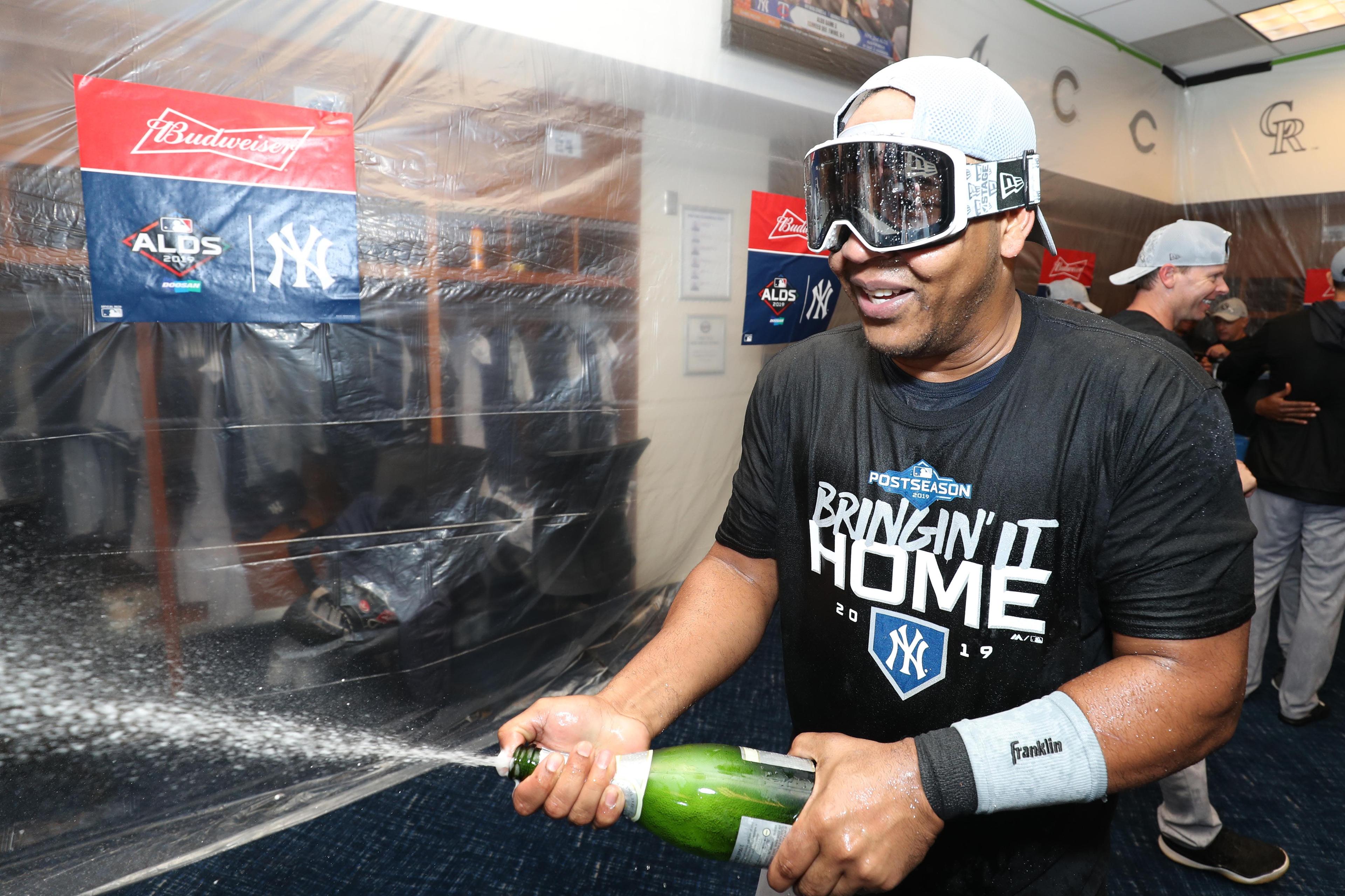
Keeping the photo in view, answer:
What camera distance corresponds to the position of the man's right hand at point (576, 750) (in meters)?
0.93

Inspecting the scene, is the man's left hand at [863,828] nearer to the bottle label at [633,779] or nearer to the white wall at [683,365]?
the bottle label at [633,779]

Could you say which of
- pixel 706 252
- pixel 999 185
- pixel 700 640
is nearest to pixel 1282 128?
pixel 706 252

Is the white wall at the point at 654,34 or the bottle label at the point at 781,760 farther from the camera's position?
the white wall at the point at 654,34

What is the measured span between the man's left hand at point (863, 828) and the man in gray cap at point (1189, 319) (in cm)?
141

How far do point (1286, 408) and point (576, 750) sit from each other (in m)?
Result: 3.08

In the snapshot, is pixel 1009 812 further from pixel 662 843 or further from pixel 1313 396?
pixel 1313 396

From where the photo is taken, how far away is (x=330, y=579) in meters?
2.24

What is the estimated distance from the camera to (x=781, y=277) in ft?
10.9

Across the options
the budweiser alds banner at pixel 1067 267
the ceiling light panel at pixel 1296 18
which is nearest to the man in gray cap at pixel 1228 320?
the budweiser alds banner at pixel 1067 267

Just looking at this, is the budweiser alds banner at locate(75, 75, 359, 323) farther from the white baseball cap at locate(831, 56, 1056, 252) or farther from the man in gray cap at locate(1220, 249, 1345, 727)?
the man in gray cap at locate(1220, 249, 1345, 727)

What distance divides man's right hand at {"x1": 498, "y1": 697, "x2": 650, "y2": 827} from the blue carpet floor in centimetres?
118

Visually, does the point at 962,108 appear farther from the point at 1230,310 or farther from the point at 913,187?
the point at 1230,310

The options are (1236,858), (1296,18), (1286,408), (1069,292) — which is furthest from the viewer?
(1296,18)

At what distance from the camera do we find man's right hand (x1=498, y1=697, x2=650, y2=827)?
93 centimetres
